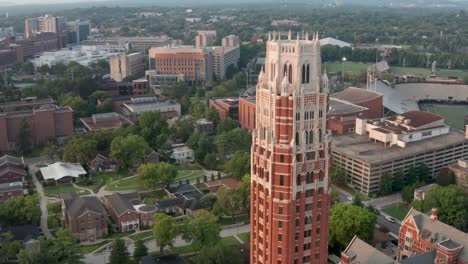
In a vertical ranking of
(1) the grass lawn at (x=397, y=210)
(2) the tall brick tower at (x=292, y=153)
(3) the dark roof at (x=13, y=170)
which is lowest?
(1) the grass lawn at (x=397, y=210)

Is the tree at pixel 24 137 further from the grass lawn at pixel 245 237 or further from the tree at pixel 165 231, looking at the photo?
the grass lawn at pixel 245 237

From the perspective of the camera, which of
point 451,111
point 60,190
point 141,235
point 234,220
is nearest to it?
point 141,235

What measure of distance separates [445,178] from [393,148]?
32.3 feet

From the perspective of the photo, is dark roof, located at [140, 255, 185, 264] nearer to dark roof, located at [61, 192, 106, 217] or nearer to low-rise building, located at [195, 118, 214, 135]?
dark roof, located at [61, 192, 106, 217]

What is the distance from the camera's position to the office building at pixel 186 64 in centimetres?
16475

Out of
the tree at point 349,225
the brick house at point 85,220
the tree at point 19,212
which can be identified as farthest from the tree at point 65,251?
the tree at point 349,225

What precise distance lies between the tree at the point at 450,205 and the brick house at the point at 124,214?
122 feet

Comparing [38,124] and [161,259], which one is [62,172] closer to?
[38,124]

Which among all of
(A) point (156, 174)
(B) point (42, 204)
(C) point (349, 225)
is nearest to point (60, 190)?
(B) point (42, 204)

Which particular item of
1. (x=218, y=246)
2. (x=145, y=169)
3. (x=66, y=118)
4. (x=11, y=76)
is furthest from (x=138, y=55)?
(x=218, y=246)

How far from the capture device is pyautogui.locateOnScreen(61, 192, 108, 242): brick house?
67.2m

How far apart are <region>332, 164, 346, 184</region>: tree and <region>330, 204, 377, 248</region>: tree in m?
18.6

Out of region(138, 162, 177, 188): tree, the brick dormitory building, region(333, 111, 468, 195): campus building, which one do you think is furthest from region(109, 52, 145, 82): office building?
region(333, 111, 468, 195): campus building

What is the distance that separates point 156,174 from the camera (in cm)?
8200
